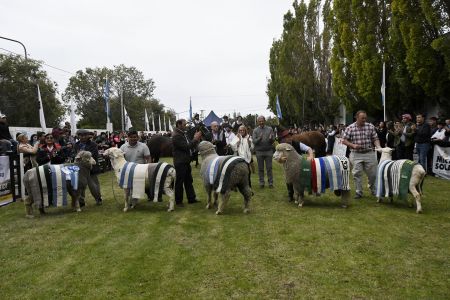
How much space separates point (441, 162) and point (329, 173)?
6.66 meters

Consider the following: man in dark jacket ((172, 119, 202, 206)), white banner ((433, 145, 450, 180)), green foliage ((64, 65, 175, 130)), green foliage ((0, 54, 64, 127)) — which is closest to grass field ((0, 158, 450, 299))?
man in dark jacket ((172, 119, 202, 206))

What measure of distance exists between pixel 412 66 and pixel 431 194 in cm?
855

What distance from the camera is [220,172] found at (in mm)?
7328

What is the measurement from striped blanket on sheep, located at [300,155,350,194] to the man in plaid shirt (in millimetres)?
1027

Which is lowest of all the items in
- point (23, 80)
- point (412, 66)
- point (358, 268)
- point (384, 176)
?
point (358, 268)

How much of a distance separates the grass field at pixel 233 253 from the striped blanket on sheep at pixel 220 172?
631mm

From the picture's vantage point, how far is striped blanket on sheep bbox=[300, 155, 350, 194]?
756cm

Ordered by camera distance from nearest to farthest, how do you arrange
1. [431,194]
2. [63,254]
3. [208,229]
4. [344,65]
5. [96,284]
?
[96,284] → [63,254] → [208,229] → [431,194] → [344,65]

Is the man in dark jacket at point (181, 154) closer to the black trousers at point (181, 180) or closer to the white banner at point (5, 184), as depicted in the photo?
the black trousers at point (181, 180)

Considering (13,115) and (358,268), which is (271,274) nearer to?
(358,268)

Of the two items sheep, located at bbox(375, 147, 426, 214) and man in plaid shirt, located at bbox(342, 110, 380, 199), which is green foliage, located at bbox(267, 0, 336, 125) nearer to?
man in plaid shirt, located at bbox(342, 110, 380, 199)

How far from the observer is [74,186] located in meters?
7.93

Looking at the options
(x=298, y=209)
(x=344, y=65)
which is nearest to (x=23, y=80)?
(x=344, y=65)

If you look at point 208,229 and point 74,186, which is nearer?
point 208,229
